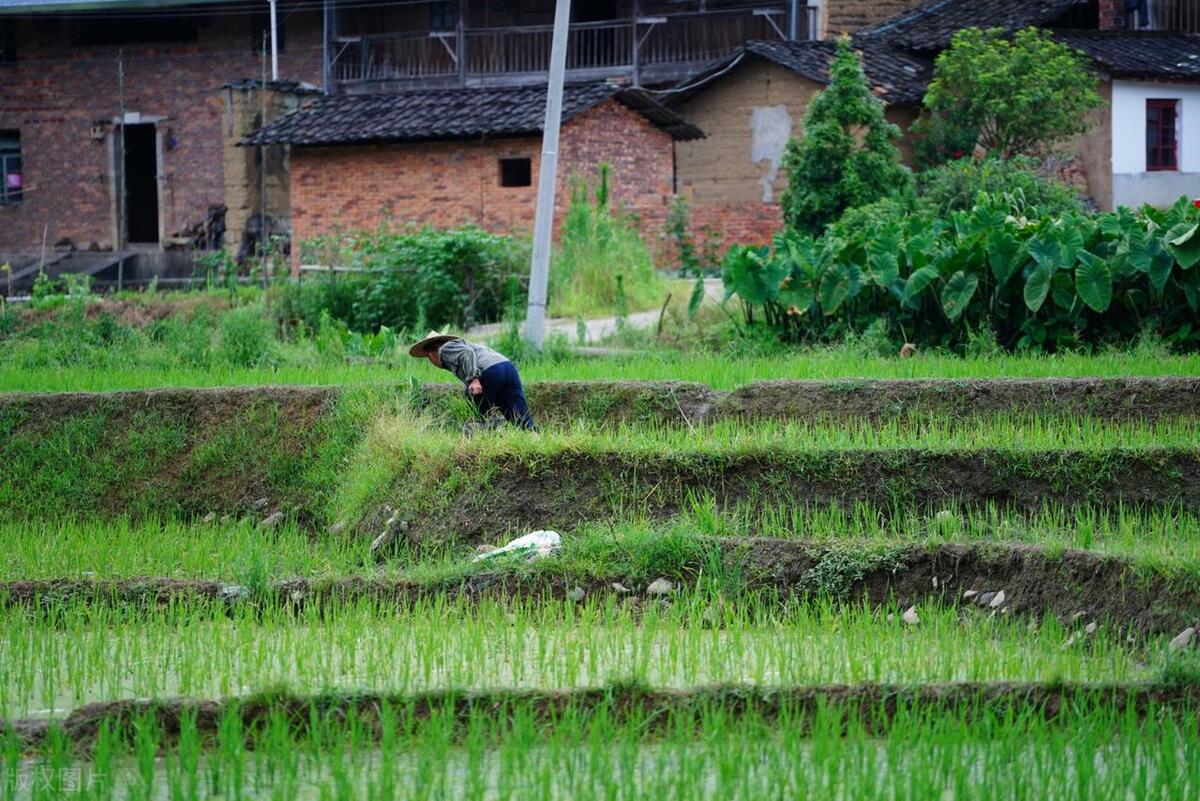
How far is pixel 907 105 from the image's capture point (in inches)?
800

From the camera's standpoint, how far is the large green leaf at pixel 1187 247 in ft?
34.6

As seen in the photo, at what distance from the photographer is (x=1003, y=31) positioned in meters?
19.7

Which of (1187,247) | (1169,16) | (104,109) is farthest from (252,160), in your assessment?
(1187,247)

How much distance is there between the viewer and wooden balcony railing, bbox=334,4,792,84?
22.2 metres

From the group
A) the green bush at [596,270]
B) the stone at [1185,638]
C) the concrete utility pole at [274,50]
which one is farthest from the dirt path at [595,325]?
the concrete utility pole at [274,50]

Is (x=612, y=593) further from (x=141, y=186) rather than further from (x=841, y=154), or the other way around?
(x=141, y=186)

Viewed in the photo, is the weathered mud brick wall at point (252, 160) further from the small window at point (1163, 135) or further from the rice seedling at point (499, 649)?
the rice seedling at point (499, 649)

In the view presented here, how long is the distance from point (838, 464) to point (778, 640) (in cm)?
219

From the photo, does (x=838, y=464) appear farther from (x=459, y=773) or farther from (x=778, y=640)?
(x=459, y=773)

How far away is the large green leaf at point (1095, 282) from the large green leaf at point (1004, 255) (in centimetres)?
52

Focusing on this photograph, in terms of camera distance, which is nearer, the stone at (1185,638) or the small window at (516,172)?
the stone at (1185,638)

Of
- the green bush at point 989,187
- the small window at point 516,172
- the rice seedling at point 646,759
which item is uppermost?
the small window at point 516,172

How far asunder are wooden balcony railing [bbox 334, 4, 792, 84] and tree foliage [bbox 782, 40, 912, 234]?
4760 millimetres

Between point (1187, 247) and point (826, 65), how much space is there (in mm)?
10273
